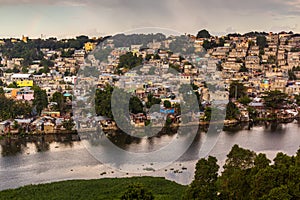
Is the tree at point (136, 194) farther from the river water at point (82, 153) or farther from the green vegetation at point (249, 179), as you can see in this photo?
the river water at point (82, 153)

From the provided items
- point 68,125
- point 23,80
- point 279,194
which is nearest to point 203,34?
point 23,80

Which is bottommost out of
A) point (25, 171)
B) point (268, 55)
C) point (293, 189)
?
point (25, 171)

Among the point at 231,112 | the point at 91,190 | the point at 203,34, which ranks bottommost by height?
the point at 91,190

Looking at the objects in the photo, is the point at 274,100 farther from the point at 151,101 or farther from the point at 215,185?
the point at 215,185

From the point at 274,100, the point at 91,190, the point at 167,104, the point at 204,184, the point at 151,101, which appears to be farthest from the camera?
the point at 274,100

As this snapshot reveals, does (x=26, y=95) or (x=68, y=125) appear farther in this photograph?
(x=26, y=95)

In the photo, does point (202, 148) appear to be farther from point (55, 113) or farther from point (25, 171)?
point (55, 113)

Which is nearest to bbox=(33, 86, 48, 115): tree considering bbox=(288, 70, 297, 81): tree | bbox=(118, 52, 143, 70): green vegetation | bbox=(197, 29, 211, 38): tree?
bbox=(118, 52, 143, 70): green vegetation

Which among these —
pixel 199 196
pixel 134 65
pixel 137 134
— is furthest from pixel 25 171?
pixel 134 65
